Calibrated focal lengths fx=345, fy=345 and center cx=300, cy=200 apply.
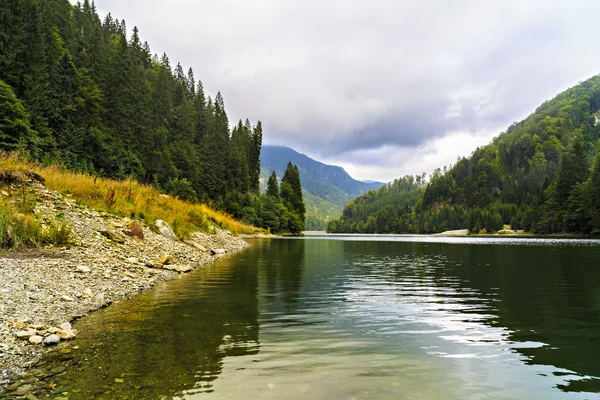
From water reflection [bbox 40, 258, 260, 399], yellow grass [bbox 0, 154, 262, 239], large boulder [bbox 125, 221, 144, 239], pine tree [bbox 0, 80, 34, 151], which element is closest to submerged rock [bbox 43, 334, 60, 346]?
water reflection [bbox 40, 258, 260, 399]

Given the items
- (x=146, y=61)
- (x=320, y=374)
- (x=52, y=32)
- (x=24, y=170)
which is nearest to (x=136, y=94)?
(x=52, y=32)

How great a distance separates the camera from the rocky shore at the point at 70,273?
7.12 metres

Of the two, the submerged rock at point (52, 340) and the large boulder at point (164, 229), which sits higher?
the large boulder at point (164, 229)

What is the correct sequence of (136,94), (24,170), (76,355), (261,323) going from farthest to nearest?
(136,94)
(24,170)
(261,323)
(76,355)

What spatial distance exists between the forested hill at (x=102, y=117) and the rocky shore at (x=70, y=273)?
10.1m

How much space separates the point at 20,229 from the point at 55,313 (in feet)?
23.8

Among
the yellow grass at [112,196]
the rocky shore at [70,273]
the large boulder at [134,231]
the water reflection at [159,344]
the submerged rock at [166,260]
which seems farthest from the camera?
the yellow grass at [112,196]

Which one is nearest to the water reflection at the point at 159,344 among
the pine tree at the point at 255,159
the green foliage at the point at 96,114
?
the green foliage at the point at 96,114

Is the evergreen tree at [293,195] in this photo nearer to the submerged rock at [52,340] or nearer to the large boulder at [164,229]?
the large boulder at [164,229]

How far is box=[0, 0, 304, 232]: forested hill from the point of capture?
42344 millimetres

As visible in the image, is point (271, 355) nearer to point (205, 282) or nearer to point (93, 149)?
point (205, 282)

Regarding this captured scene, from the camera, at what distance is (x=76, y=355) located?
6770mm

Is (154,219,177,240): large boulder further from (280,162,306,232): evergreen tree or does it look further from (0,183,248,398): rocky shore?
(280,162,306,232): evergreen tree

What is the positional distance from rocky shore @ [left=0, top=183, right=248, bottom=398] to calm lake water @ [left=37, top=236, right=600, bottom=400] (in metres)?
0.68
